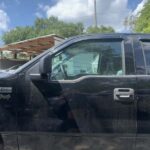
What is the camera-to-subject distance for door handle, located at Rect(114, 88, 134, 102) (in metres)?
4.04

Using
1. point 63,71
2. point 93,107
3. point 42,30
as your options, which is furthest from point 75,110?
point 42,30

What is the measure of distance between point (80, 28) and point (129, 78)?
78.7 meters

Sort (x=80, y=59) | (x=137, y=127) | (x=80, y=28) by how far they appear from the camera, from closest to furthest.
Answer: (x=137, y=127), (x=80, y=59), (x=80, y=28)

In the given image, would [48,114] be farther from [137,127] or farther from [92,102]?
[137,127]

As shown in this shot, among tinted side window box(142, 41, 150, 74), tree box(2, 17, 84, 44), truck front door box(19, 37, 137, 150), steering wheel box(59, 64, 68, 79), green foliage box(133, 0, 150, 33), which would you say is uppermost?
tree box(2, 17, 84, 44)

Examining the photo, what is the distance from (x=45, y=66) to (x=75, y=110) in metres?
0.57

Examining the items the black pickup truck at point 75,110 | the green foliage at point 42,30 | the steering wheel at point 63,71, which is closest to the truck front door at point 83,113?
the black pickup truck at point 75,110

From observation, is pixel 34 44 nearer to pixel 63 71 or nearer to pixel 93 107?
pixel 63 71

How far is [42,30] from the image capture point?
86438 mm

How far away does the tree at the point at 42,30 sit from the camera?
8006cm

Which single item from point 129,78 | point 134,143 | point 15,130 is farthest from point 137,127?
point 15,130

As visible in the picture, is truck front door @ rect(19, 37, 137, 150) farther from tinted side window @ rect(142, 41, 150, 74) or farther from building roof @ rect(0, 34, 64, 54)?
Result: building roof @ rect(0, 34, 64, 54)

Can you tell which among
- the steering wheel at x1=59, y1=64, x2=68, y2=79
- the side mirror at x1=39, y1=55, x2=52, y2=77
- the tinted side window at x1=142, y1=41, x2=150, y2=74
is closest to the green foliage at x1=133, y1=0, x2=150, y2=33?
the tinted side window at x1=142, y1=41, x2=150, y2=74

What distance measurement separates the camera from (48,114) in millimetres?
4090
